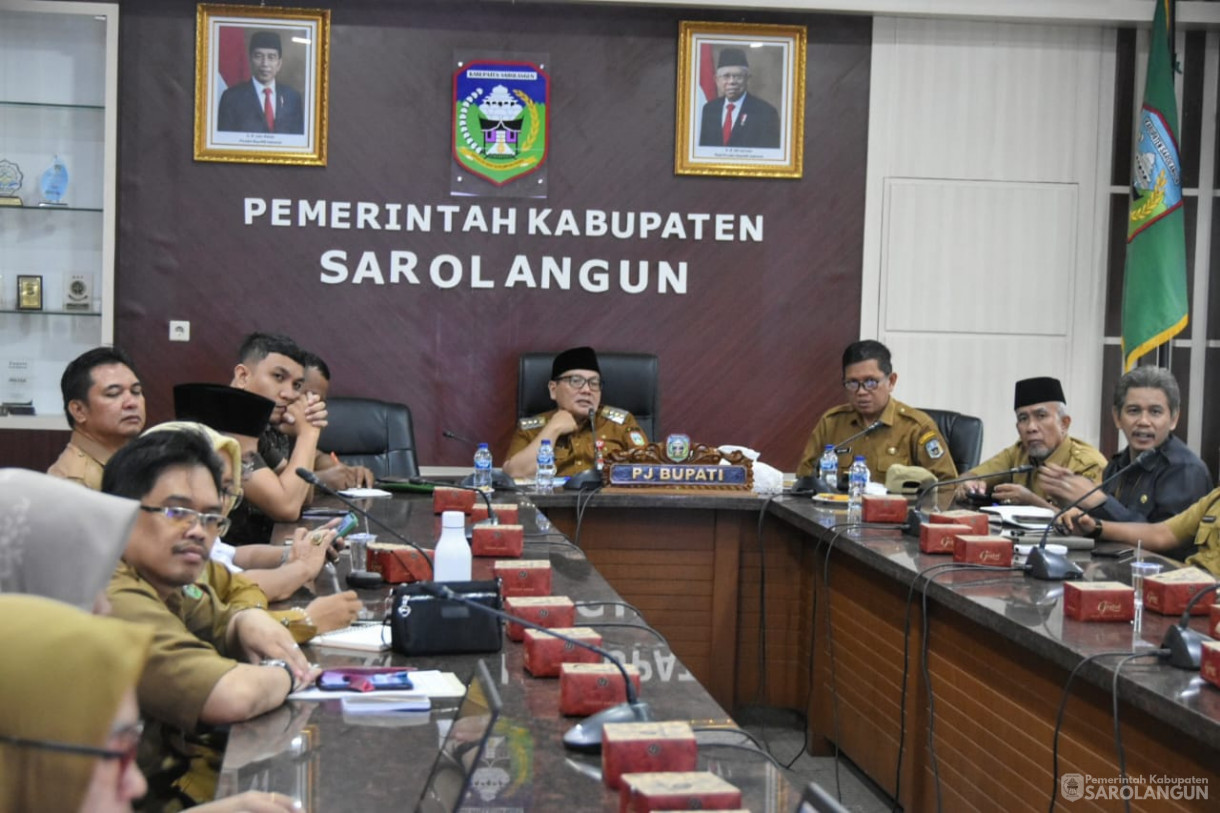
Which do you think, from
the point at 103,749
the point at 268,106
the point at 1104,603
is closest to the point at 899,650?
the point at 1104,603

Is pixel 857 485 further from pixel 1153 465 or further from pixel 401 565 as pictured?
pixel 401 565

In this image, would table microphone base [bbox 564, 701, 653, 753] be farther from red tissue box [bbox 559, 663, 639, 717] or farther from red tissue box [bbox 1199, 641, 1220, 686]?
red tissue box [bbox 1199, 641, 1220, 686]

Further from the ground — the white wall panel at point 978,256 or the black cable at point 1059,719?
the white wall panel at point 978,256

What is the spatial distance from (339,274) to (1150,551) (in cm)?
346

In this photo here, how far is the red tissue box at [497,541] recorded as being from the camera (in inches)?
114

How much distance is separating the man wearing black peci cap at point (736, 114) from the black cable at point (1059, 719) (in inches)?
144

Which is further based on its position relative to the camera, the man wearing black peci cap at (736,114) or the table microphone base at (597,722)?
the man wearing black peci cap at (736,114)

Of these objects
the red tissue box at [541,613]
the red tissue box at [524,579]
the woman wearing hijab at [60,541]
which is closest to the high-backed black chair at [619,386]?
the red tissue box at [524,579]

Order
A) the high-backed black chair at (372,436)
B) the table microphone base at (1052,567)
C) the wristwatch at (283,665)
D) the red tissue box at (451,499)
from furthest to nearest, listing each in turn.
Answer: the high-backed black chair at (372,436)
the red tissue box at (451,499)
the table microphone base at (1052,567)
the wristwatch at (283,665)

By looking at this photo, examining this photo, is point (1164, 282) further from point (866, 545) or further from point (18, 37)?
point (18, 37)

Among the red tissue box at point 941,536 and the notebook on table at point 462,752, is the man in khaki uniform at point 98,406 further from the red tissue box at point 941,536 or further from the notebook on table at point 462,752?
the notebook on table at point 462,752

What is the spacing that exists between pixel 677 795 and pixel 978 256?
4806 millimetres

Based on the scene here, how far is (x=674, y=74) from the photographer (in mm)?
5590

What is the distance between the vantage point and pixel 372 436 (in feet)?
15.6
